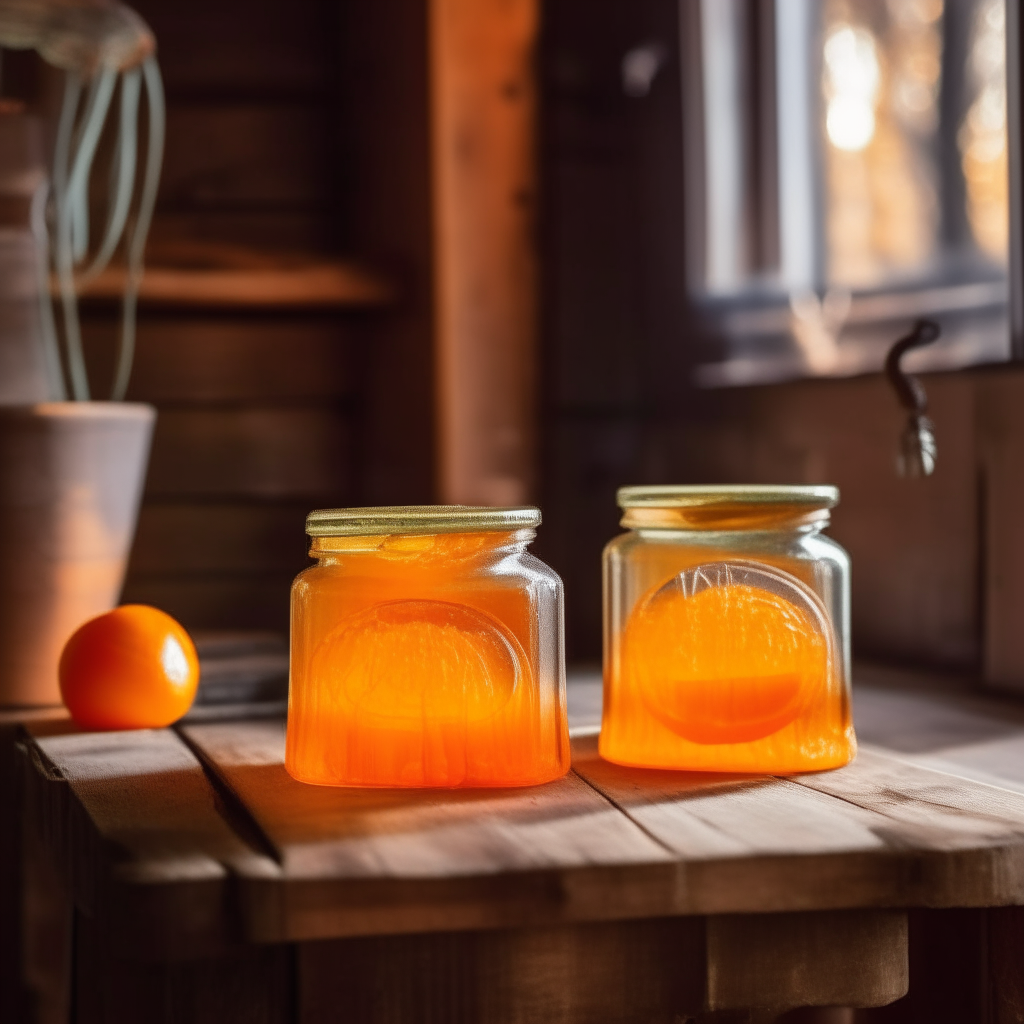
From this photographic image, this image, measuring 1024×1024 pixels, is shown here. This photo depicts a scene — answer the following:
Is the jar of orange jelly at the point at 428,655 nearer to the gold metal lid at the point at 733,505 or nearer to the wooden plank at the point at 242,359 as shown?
the gold metal lid at the point at 733,505

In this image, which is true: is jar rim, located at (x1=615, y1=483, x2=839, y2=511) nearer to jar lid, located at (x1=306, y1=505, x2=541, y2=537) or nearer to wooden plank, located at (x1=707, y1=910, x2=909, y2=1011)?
jar lid, located at (x1=306, y1=505, x2=541, y2=537)

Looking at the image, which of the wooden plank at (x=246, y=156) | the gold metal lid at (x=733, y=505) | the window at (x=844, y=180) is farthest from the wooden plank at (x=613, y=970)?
the wooden plank at (x=246, y=156)

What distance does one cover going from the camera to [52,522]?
1.22m

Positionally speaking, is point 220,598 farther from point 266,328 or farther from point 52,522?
point 52,522

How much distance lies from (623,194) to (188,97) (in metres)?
0.58

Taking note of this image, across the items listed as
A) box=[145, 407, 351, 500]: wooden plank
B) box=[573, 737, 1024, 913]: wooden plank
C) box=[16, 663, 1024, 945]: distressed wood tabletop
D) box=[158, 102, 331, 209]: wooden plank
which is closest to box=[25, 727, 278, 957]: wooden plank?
box=[16, 663, 1024, 945]: distressed wood tabletop

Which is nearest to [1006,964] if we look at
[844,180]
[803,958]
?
[803,958]

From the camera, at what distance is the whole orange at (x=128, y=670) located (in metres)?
1.02

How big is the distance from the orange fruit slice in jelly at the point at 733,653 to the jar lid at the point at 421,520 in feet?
0.38

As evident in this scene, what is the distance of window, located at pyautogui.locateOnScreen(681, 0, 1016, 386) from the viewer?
134cm

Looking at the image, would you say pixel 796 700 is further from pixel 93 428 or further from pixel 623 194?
pixel 623 194

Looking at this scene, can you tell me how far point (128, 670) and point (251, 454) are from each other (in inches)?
31.4

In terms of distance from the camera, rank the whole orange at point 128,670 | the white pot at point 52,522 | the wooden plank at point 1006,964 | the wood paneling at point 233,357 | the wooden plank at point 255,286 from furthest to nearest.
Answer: the wood paneling at point 233,357 < the wooden plank at point 255,286 < the white pot at point 52,522 < the whole orange at point 128,670 < the wooden plank at point 1006,964

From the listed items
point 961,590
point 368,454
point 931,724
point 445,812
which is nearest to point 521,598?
point 445,812
